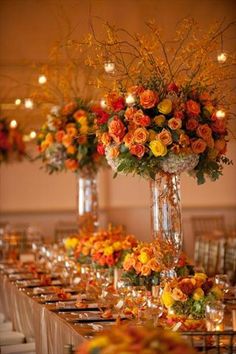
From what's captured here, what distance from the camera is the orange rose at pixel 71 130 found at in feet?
27.9

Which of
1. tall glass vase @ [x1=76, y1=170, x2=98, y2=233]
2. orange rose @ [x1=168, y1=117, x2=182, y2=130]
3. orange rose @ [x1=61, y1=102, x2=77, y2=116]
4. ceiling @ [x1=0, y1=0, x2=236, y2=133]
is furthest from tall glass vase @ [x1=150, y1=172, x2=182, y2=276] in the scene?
ceiling @ [x1=0, y1=0, x2=236, y2=133]

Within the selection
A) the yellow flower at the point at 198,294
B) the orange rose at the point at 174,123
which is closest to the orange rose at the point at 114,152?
the orange rose at the point at 174,123

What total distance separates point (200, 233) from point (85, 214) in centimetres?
519

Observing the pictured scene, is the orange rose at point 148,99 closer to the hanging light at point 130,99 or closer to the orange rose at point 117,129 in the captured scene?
the hanging light at point 130,99

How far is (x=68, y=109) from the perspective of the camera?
28.8ft

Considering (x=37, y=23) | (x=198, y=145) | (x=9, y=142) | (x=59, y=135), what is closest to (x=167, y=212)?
(x=198, y=145)

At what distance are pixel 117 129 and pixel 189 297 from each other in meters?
1.25

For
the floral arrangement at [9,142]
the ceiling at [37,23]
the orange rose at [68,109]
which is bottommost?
the orange rose at [68,109]

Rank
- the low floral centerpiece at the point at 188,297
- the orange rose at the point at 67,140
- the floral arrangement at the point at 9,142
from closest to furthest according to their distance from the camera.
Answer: the low floral centerpiece at the point at 188,297, the orange rose at the point at 67,140, the floral arrangement at the point at 9,142

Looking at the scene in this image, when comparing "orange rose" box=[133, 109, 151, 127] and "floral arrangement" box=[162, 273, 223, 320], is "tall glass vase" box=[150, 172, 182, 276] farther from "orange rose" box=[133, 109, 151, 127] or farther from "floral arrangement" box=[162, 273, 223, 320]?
"floral arrangement" box=[162, 273, 223, 320]

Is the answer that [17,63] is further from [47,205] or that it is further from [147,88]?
[147,88]

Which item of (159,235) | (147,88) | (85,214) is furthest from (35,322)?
(85,214)

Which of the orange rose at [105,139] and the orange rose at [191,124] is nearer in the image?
the orange rose at [191,124]

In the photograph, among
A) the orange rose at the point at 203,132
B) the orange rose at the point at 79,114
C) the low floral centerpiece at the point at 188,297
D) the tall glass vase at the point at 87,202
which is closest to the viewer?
the low floral centerpiece at the point at 188,297
